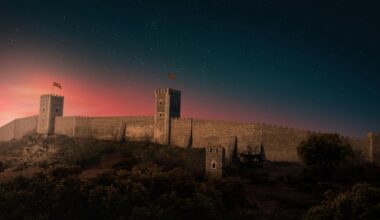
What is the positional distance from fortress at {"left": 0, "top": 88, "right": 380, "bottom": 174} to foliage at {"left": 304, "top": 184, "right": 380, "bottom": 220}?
69.2 ft

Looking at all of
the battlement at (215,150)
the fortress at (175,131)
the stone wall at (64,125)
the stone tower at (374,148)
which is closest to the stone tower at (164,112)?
the fortress at (175,131)

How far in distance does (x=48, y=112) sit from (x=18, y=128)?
12.8 metres

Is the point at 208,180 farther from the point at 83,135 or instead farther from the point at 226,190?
the point at 83,135

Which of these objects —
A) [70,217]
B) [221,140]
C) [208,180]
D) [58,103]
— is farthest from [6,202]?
[58,103]

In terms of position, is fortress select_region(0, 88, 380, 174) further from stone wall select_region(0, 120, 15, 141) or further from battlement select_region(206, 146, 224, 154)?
stone wall select_region(0, 120, 15, 141)

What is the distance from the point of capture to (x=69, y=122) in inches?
3354

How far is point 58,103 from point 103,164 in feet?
86.6

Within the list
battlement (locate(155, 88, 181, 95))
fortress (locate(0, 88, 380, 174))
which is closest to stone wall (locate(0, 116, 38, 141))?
fortress (locate(0, 88, 380, 174))

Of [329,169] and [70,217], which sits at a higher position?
[329,169]

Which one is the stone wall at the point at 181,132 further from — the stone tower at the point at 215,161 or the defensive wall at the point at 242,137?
the stone tower at the point at 215,161

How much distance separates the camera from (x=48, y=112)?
87.9m

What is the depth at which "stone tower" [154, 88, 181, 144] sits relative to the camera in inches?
2891

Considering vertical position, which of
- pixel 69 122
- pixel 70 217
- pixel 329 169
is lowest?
pixel 70 217

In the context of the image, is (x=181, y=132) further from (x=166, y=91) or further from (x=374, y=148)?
(x=374, y=148)
